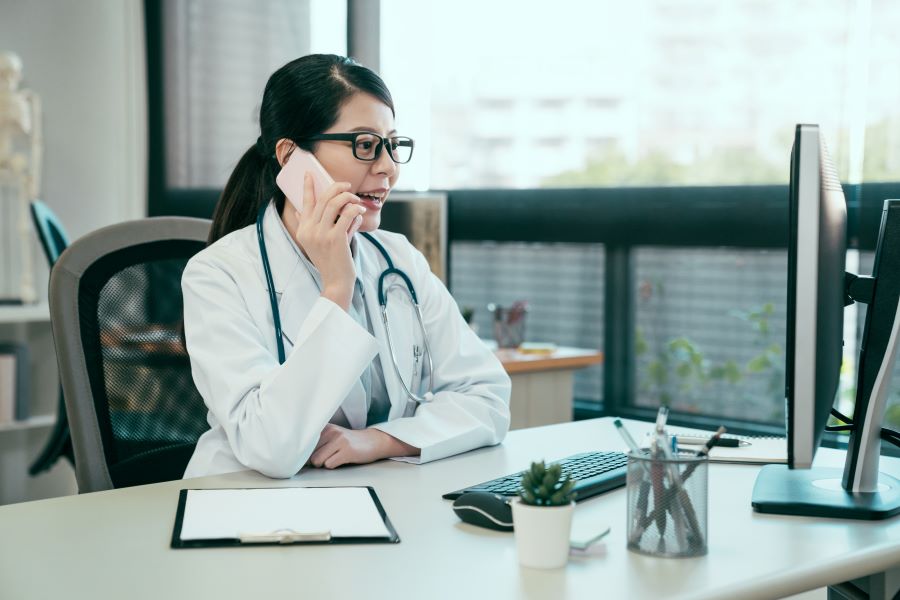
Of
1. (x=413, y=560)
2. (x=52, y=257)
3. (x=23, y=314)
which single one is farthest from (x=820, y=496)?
(x=23, y=314)

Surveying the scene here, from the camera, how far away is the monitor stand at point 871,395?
1.24 m

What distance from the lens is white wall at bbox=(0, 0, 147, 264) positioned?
3.98 metres

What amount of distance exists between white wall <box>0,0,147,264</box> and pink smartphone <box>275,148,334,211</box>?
2.69 meters

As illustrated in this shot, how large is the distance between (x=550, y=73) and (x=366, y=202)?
1670 mm

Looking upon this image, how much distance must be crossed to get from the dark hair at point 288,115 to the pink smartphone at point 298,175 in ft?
0.17

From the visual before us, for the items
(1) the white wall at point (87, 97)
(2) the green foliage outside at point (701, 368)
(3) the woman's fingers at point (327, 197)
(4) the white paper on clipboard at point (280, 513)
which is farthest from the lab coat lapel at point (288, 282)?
(1) the white wall at point (87, 97)

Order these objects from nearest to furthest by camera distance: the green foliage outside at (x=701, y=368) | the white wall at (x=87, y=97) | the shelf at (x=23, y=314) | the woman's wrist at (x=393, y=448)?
the woman's wrist at (x=393, y=448) < the green foliage outside at (x=701, y=368) < the shelf at (x=23, y=314) < the white wall at (x=87, y=97)

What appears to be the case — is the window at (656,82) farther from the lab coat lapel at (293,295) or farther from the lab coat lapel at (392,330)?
the lab coat lapel at (293,295)

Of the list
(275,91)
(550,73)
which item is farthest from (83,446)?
(550,73)

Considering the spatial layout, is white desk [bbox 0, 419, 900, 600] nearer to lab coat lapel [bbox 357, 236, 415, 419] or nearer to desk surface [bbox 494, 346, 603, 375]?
lab coat lapel [bbox 357, 236, 415, 419]

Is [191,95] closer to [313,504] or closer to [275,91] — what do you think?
[275,91]

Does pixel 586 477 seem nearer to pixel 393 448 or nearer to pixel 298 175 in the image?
pixel 393 448

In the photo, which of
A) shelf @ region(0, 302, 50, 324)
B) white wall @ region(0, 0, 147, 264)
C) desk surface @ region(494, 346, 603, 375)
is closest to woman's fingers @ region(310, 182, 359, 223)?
desk surface @ region(494, 346, 603, 375)

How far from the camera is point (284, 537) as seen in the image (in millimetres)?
1073
